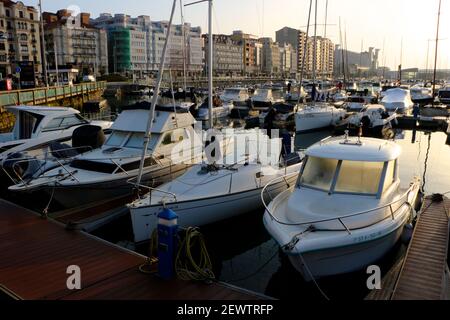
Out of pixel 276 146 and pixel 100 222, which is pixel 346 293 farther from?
pixel 276 146

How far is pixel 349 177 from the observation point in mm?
9570

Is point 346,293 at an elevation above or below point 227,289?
below

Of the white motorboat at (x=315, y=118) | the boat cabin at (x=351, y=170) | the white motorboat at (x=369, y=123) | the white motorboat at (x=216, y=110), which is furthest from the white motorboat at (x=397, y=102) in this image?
the boat cabin at (x=351, y=170)

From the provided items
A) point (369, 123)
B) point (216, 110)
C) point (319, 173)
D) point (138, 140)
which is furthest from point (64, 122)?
point (369, 123)

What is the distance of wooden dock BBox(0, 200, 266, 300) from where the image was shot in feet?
23.9

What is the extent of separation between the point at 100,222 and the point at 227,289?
17.1 ft

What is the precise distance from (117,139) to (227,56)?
163 m

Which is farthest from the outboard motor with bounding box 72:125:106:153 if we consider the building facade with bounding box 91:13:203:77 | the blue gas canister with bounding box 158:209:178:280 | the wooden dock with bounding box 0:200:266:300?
the building facade with bounding box 91:13:203:77

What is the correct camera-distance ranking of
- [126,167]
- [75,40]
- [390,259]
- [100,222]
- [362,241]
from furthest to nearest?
[75,40] < [126,167] < [100,222] < [390,259] < [362,241]

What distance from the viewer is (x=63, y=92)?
139 feet

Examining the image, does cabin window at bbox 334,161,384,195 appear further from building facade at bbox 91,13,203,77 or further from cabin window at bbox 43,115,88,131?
building facade at bbox 91,13,203,77
